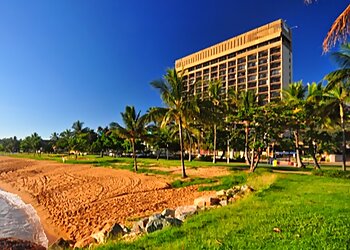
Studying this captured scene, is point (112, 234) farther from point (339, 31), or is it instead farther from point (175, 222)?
point (339, 31)

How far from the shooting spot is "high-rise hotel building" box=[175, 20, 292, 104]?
79.0 m

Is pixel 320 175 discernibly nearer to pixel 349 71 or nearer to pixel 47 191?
pixel 349 71

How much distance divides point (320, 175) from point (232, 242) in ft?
47.6

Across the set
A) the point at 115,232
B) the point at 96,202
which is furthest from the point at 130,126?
the point at 115,232

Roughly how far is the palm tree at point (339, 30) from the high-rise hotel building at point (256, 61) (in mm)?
62995

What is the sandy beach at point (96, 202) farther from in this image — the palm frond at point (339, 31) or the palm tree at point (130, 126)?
the palm frond at point (339, 31)

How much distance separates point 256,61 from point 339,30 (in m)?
80.9

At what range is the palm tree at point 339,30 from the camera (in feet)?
25.5

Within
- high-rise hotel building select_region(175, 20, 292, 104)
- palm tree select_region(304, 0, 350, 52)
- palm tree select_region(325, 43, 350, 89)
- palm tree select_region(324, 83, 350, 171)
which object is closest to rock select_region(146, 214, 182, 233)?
palm tree select_region(304, 0, 350, 52)

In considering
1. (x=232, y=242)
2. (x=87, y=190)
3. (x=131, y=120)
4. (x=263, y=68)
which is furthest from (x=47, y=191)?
(x=263, y=68)

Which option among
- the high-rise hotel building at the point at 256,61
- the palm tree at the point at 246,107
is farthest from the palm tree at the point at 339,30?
the high-rise hotel building at the point at 256,61

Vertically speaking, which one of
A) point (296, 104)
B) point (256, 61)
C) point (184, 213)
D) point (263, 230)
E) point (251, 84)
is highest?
point (256, 61)

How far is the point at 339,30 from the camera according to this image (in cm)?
780

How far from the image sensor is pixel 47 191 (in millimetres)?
20156
